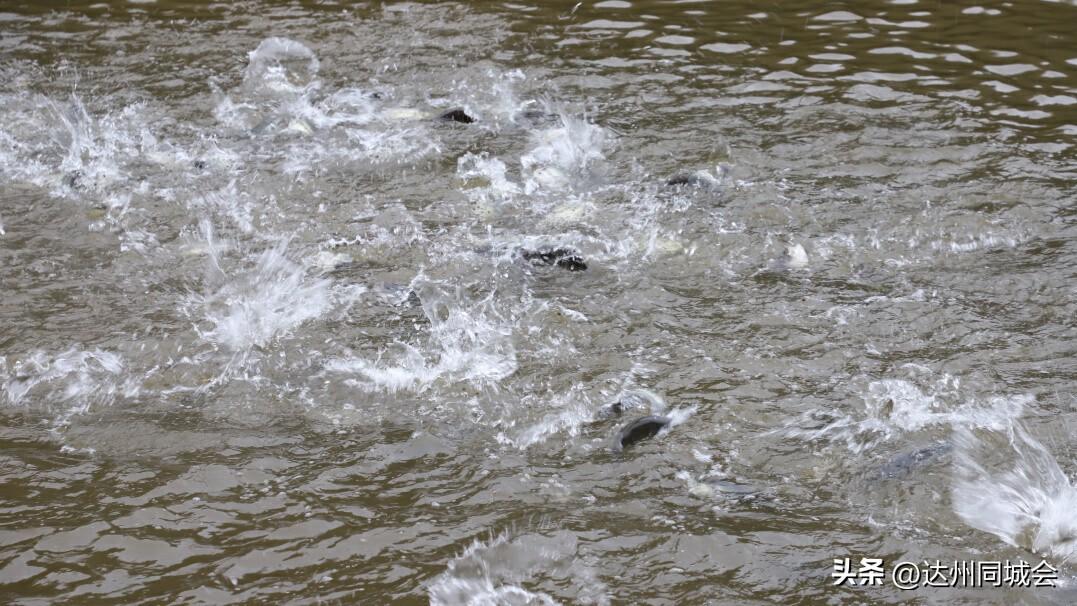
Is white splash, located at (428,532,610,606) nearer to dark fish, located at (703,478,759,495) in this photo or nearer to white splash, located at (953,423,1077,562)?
dark fish, located at (703,478,759,495)

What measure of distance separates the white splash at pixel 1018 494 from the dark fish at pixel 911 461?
7 cm

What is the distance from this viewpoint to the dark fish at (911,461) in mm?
4141

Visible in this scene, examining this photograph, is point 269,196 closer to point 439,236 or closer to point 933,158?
point 439,236

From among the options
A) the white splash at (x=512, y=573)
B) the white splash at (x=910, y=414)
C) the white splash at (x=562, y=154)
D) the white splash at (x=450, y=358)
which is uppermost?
the white splash at (x=562, y=154)

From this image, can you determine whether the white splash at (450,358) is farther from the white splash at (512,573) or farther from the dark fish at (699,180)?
the dark fish at (699,180)

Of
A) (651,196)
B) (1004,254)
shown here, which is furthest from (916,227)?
(651,196)

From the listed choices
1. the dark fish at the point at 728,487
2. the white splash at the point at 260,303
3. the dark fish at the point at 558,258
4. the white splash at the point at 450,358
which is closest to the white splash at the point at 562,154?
the dark fish at the point at 558,258

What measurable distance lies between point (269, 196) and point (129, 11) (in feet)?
14.4

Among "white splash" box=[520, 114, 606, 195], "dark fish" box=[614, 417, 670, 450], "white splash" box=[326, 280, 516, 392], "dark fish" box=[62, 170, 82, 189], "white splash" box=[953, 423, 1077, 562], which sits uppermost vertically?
"dark fish" box=[62, 170, 82, 189]

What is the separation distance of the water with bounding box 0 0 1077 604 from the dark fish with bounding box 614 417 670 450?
0.05 m

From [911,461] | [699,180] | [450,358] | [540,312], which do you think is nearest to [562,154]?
[699,180]

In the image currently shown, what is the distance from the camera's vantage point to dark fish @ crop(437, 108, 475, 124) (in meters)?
7.36

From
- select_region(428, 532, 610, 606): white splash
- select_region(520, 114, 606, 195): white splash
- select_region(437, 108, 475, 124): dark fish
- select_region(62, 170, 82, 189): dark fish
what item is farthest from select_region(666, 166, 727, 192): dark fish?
select_region(62, 170, 82, 189): dark fish

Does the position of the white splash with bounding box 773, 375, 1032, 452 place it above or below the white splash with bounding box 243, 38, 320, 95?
below
